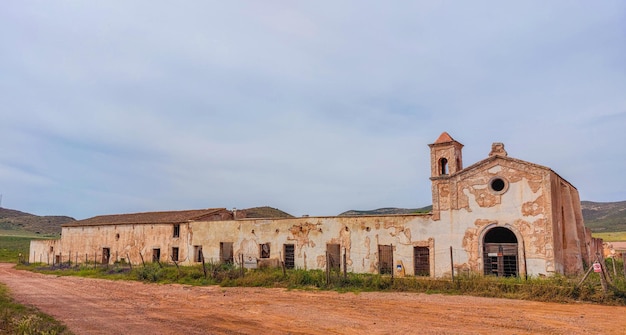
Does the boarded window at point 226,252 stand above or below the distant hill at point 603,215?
below

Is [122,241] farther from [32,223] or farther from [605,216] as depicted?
[605,216]

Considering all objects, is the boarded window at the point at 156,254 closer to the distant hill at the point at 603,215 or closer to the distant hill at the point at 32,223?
the distant hill at the point at 603,215

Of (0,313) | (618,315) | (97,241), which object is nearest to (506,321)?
(618,315)

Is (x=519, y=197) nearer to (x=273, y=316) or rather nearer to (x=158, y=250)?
(x=273, y=316)

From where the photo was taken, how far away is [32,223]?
11319 centimetres

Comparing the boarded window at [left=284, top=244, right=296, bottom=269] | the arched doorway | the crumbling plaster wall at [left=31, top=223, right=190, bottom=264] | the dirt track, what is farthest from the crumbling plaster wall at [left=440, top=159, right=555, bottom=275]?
the crumbling plaster wall at [left=31, top=223, right=190, bottom=264]

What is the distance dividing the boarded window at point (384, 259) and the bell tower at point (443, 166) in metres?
3.06

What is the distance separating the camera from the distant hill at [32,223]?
108250 mm

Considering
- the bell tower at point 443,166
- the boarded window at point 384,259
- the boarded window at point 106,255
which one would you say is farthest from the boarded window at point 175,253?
the bell tower at point 443,166

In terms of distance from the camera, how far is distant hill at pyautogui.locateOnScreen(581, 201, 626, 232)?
294ft

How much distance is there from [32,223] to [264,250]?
108451 millimetres

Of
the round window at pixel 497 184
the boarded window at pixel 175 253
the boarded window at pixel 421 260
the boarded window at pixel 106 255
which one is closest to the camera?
the round window at pixel 497 184

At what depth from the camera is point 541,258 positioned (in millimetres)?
20188

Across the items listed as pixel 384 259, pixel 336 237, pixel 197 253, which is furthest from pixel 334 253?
pixel 197 253
